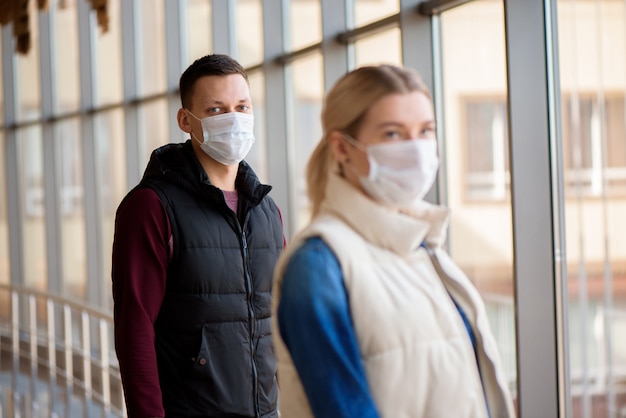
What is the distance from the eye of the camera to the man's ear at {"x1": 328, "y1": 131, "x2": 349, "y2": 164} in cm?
168

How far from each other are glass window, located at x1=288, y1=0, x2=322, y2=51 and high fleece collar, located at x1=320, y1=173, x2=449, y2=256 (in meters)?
4.92

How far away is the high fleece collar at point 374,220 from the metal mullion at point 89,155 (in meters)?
8.84

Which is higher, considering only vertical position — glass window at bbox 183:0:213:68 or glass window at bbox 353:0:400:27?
glass window at bbox 183:0:213:68

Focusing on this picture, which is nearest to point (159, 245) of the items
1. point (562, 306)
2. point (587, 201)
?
point (562, 306)

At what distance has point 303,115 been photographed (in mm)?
6910

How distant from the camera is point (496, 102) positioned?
18.8ft

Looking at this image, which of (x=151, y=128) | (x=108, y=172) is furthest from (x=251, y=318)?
(x=108, y=172)

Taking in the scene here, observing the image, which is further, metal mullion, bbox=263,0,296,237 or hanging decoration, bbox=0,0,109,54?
metal mullion, bbox=263,0,296,237

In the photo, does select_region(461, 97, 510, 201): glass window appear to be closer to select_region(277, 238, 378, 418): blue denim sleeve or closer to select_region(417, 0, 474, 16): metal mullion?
select_region(417, 0, 474, 16): metal mullion

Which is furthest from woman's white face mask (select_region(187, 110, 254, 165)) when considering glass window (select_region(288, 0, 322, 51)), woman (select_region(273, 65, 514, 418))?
glass window (select_region(288, 0, 322, 51))

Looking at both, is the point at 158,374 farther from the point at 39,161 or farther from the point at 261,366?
the point at 39,161

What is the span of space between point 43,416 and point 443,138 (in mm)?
4608

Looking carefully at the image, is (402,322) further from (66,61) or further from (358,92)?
(66,61)

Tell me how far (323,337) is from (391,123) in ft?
1.29
